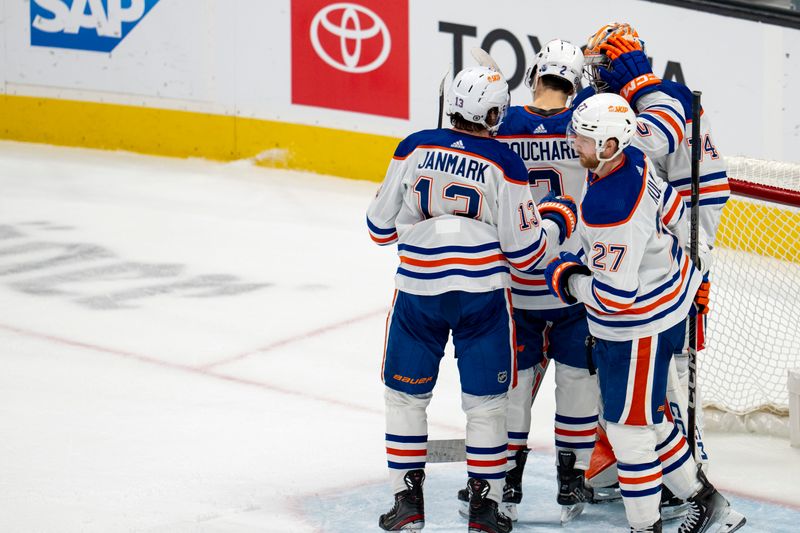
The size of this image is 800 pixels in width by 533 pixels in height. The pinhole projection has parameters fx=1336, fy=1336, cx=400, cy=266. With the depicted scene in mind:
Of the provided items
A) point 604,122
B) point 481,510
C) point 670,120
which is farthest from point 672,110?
point 481,510

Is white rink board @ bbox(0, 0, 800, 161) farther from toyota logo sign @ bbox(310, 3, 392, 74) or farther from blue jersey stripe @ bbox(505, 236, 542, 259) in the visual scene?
blue jersey stripe @ bbox(505, 236, 542, 259)

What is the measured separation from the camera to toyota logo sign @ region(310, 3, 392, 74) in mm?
6988

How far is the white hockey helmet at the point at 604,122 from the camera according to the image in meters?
2.99

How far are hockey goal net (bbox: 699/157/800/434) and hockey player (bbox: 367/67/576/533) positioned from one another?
1.10 metres

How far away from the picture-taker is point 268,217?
671 cm

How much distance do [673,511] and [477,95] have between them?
124cm

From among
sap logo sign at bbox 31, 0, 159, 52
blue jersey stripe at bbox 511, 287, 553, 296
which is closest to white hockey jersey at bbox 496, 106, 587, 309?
blue jersey stripe at bbox 511, 287, 553, 296

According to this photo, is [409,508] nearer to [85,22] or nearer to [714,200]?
[714,200]

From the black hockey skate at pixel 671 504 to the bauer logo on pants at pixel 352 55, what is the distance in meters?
3.81

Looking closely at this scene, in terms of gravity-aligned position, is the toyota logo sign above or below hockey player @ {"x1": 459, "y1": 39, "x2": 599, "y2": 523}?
above

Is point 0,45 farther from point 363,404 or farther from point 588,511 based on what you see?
point 588,511

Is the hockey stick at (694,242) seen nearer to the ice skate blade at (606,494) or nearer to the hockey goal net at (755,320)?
the ice skate blade at (606,494)

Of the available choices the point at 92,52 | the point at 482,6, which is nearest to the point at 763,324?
the point at 482,6

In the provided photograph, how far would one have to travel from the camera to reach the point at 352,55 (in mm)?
7082
